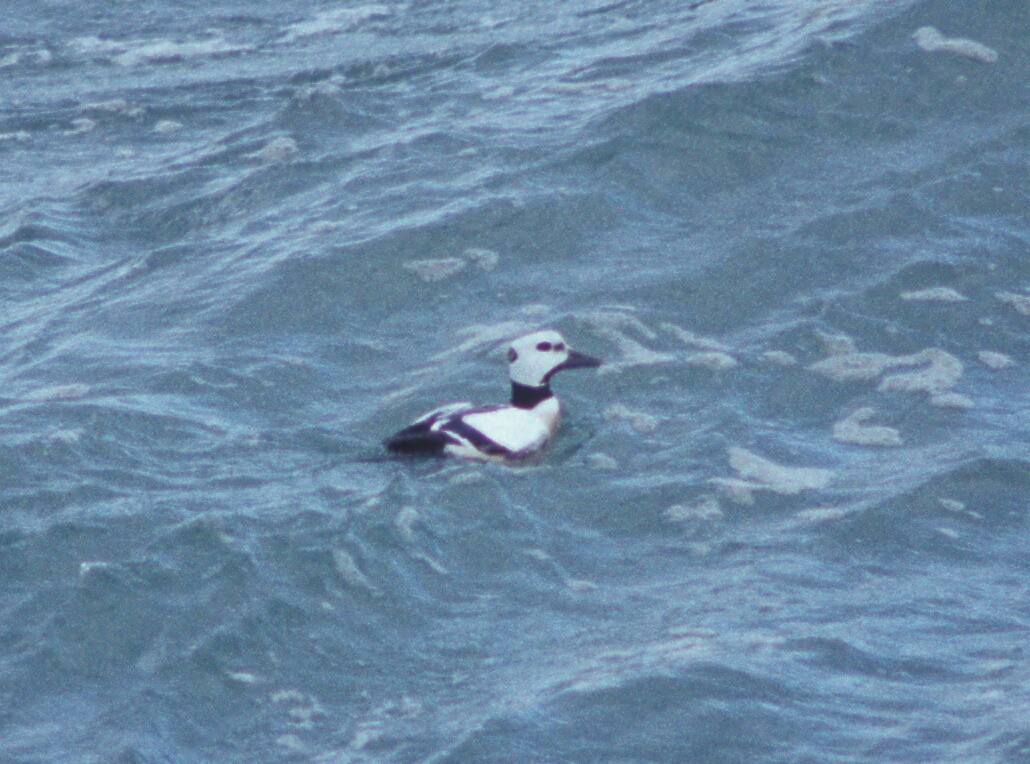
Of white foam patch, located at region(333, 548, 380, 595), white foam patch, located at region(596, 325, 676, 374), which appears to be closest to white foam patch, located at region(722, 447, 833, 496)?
white foam patch, located at region(596, 325, 676, 374)

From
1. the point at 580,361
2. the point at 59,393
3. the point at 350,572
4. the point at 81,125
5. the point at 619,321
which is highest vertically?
the point at 81,125

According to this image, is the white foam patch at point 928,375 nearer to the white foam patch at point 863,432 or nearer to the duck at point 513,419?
the white foam patch at point 863,432

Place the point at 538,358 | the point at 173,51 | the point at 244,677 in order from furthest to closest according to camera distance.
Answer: the point at 173,51, the point at 538,358, the point at 244,677

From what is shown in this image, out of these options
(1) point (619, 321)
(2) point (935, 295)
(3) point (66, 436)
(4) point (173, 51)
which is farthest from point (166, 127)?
(2) point (935, 295)

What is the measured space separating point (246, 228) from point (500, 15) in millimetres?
5191

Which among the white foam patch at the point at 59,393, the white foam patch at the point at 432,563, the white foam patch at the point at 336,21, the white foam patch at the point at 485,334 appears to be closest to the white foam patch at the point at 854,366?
the white foam patch at the point at 485,334

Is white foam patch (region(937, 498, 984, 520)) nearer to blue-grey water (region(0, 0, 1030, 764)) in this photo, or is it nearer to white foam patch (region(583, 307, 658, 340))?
blue-grey water (region(0, 0, 1030, 764))

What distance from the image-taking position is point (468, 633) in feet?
23.8

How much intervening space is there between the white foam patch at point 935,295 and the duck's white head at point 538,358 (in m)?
2.36

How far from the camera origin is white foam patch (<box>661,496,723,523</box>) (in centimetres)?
827

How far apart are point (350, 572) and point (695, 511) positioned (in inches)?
69.2

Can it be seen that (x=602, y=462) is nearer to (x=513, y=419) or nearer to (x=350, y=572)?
(x=513, y=419)

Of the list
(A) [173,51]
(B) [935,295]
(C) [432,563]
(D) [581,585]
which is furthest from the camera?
(A) [173,51]

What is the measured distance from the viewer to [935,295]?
10688 mm
